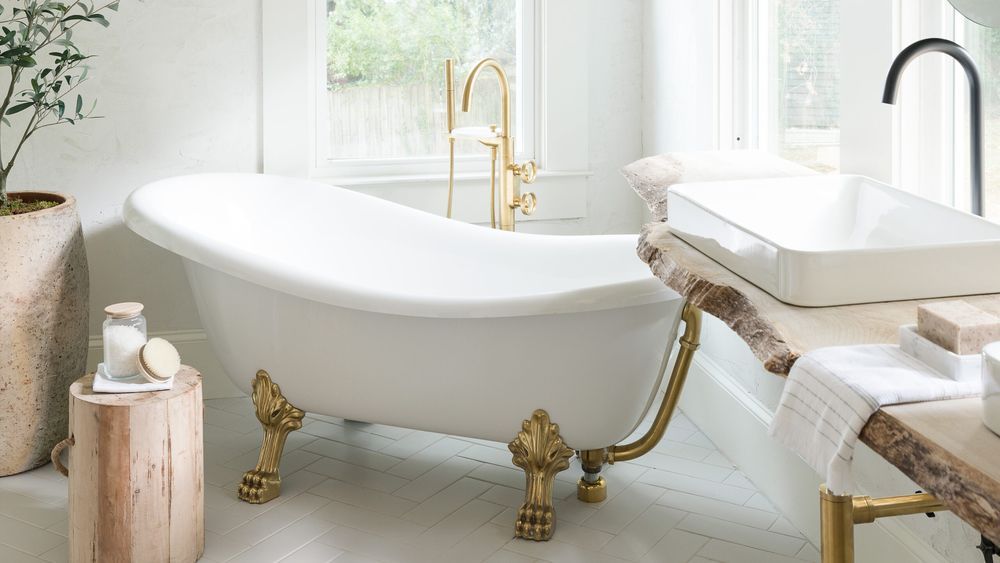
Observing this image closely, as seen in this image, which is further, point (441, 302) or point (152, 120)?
point (152, 120)

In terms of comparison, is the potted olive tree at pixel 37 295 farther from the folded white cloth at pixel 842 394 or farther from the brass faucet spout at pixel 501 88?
the folded white cloth at pixel 842 394

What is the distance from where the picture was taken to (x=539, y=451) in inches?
96.4

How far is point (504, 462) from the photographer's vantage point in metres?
2.94

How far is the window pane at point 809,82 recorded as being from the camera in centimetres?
251

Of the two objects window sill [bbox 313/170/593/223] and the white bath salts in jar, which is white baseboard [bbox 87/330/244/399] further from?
the white bath salts in jar

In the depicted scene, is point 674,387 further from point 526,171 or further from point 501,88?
point 501,88

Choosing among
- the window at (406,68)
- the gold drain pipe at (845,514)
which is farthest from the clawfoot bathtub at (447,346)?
the gold drain pipe at (845,514)

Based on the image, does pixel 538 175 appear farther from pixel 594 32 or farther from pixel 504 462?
pixel 504 462

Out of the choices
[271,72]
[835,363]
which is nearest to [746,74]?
[271,72]

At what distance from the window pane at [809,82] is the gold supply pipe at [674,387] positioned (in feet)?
1.71

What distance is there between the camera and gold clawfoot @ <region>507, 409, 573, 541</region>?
8.01 feet

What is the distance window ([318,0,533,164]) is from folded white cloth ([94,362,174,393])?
1.48 meters

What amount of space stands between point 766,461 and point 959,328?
1.75 metres

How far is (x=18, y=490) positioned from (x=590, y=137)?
7.17ft
